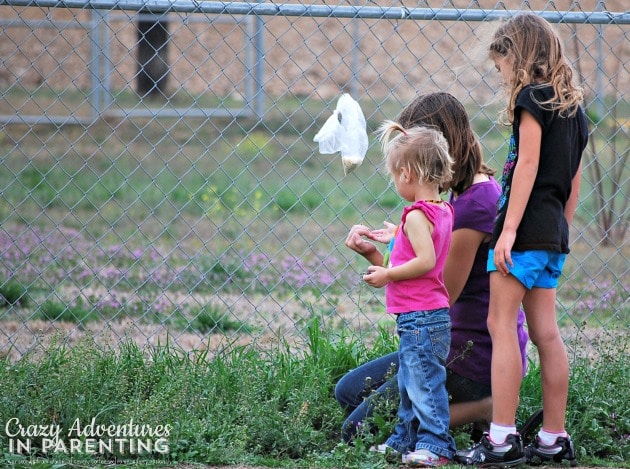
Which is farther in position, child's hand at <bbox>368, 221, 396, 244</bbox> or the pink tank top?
child's hand at <bbox>368, 221, 396, 244</bbox>

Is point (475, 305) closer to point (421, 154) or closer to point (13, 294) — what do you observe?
point (421, 154)

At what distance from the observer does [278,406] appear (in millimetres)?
3506

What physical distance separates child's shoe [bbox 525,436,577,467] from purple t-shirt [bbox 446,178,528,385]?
0.30 metres

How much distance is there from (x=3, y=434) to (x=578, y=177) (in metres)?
2.41

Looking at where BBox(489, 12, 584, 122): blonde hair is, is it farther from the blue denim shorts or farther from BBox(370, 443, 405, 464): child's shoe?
BBox(370, 443, 405, 464): child's shoe

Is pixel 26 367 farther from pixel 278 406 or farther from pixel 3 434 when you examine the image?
pixel 278 406

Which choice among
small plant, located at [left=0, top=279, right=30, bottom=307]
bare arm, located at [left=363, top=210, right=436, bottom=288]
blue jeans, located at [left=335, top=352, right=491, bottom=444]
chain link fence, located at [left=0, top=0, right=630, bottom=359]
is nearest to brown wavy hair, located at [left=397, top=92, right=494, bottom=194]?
chain link fence, located at [left=0, top=0, right=630, bottom=359]

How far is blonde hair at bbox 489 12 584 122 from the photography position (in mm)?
3010

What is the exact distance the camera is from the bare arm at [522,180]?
2.95 meters

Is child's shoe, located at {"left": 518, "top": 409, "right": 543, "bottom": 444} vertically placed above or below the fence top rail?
below

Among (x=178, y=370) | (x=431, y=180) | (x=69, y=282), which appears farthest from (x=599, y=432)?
(x=69, y=282)

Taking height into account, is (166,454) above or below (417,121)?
below

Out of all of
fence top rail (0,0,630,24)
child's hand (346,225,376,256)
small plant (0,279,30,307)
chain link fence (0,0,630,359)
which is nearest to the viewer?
child's hand (346,225,376,256)

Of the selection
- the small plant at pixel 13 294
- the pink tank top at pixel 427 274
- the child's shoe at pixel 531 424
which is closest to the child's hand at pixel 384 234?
the pink tank top at pixel 427 274
